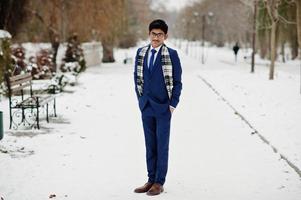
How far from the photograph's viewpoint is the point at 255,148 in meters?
9.37

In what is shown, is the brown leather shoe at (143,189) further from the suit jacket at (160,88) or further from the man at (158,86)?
the suit jacket at (160,88)

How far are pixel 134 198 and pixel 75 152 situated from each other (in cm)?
285

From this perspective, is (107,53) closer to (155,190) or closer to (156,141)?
(156,141)

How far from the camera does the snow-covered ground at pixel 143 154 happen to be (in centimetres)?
671

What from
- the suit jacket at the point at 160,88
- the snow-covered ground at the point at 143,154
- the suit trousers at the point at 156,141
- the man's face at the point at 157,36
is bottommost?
the snow-covered ground at the point at 143,154

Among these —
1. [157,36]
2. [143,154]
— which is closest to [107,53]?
[143,154]

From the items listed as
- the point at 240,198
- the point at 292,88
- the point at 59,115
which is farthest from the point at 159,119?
the point at 292,88

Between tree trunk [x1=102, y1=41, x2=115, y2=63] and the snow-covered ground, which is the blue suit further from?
Answer: tree trunk [x1=102, y1=41, x2=115, y2=63]

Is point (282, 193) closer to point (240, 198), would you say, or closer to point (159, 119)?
point (240, 198)

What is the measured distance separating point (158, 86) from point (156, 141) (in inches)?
30.7

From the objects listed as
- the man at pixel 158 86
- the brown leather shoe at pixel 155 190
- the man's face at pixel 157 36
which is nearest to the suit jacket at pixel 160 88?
the man at pixel 158 86

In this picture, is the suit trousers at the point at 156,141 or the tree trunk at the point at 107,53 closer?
the suit trousers at the point at 156,141

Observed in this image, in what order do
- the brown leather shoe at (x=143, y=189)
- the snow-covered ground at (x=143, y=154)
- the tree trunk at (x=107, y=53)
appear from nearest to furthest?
the brown leather shoe at (x=143, y=189)
the snow-covered ground at (x=143, y=154)
the tree trunk at (x=107, y=53)

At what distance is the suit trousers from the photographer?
20.8 ft
